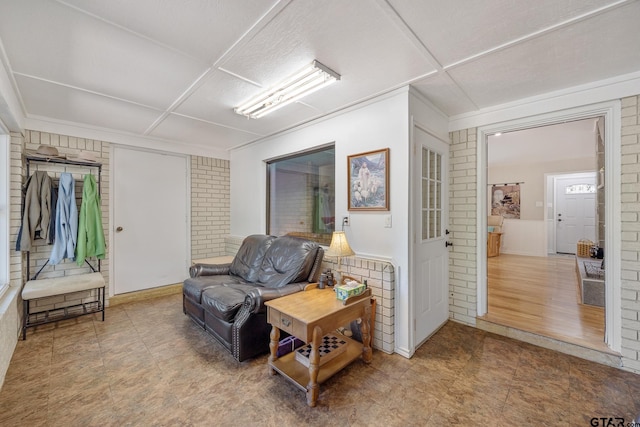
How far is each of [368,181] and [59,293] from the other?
3420 mm

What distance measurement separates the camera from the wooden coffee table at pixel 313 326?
1723 millimetres

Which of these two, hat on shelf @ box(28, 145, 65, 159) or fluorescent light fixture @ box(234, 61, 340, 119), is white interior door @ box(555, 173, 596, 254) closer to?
fluorescent light fixture @ box(234, 61, 340, 119)

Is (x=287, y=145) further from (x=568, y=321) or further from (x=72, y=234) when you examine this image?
(x=568, y=321)

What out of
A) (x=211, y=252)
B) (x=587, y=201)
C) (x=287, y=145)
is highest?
(x=287, y=145)

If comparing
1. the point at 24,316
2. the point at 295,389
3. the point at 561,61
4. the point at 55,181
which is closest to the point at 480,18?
the point at 561,61

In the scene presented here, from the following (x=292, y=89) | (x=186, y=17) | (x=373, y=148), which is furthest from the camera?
(x=373, y=148)

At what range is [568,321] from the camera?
2.72 m

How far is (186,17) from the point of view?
4.76ft

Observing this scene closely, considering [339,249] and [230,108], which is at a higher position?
[230,108]

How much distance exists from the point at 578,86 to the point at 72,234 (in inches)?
213

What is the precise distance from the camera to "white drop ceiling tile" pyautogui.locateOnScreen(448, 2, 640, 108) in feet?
5.05

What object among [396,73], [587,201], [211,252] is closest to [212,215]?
[211,252]

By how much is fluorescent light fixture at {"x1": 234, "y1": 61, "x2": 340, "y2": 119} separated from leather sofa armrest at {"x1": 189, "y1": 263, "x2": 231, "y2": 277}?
77.4 inches

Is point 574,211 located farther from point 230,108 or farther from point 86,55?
point 86,55
